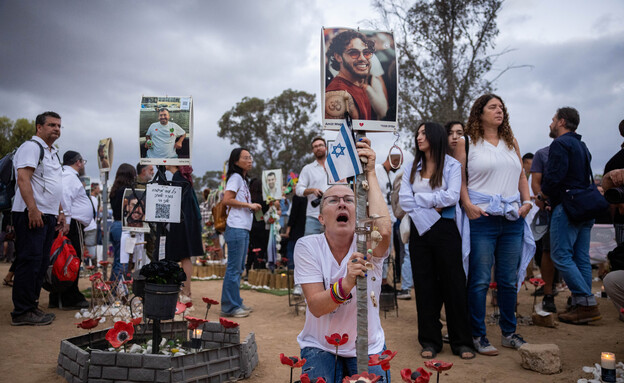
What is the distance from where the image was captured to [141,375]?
9.52 ft

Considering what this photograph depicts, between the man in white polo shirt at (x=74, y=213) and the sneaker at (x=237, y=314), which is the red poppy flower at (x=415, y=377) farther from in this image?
the man in white polo shirt at (x=74, y=213)

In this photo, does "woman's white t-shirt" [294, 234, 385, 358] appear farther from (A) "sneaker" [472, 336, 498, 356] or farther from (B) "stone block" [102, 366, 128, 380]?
(A) "sneaker" [472, 336, 498, 356]

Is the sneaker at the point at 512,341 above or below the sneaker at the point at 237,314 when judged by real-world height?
above

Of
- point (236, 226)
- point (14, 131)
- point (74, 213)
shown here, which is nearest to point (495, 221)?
point (236, 226)

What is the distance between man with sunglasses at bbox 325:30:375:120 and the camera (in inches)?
86.5

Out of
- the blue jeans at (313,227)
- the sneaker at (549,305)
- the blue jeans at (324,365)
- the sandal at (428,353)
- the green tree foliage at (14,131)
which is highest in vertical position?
the green tree foliage at (14,131)

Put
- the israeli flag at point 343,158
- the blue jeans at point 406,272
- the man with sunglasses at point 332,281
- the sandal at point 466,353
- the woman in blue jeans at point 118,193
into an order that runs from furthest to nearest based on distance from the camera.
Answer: the woman in blue jeans at point 118,193 < the blue jeans at point 406,272 < the sandal at point 466,353 < the man with sunglasses at point 332,281 < the israeli flag at point 343,158

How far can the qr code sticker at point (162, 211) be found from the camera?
443 cm

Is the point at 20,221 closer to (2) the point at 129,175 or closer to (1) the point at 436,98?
(2) the point at 129,175

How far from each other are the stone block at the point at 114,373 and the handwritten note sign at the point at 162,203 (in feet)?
5.48

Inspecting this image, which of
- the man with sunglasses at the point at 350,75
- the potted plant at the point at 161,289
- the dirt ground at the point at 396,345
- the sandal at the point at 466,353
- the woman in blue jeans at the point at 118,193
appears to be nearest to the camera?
the man with sunglasses at the point at 350,75

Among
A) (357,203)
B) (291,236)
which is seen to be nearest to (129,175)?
(291,236)

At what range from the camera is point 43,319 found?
192 inches

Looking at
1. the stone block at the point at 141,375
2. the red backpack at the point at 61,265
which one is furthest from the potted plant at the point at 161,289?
the red backpack at the point at 61,265
